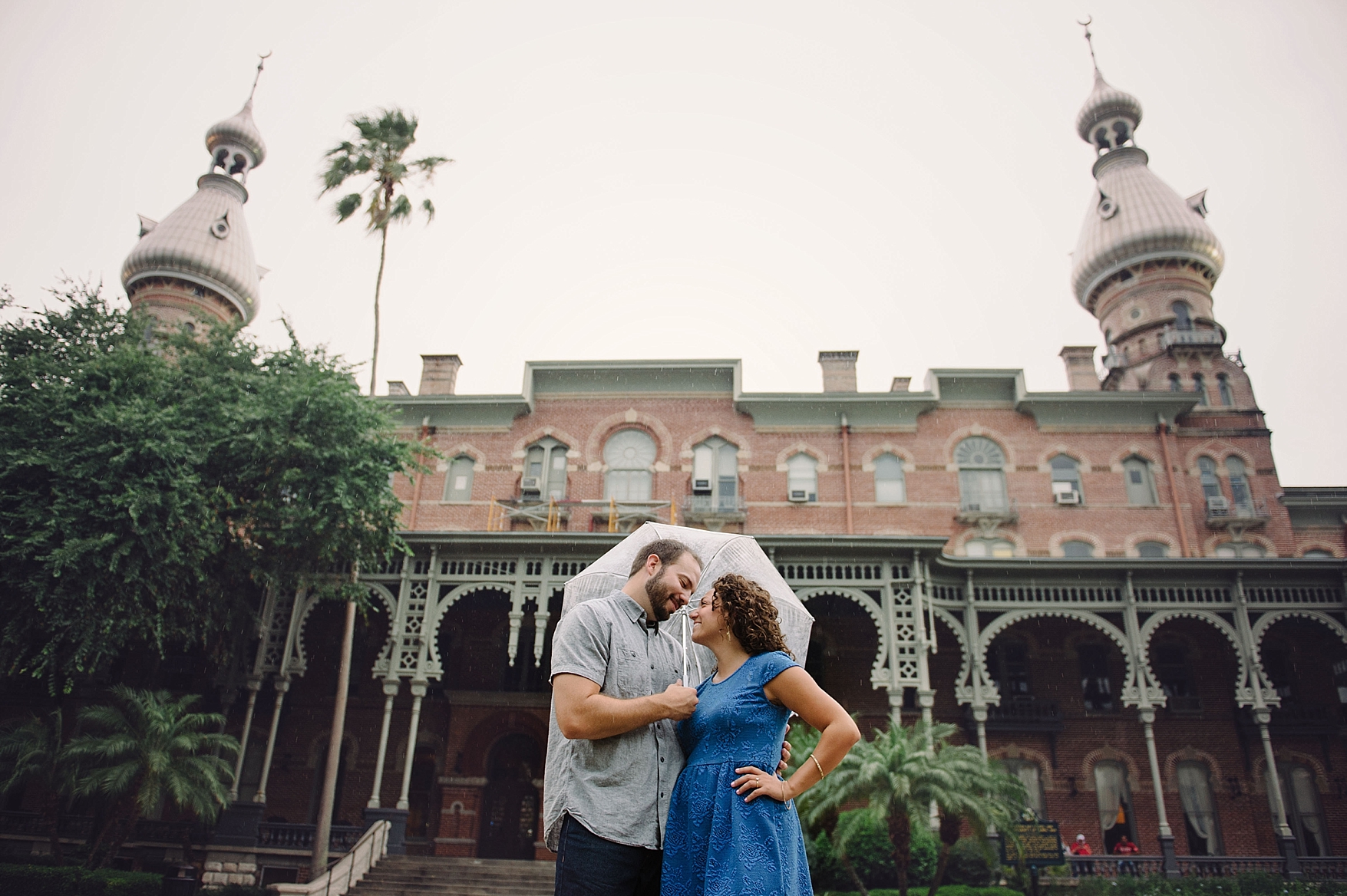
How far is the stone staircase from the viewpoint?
1522cm

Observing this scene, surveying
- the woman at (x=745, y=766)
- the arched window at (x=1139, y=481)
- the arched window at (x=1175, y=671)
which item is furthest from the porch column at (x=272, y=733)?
the arched window at (x=1139, y=481)

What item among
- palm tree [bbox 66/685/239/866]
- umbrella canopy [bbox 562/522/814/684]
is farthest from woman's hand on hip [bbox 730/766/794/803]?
palm tree [bbox 66/685/239/866]

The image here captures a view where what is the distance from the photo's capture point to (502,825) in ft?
67.7

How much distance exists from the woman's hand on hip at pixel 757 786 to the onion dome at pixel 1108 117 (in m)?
37.7

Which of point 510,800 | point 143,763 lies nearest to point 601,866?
point 143,763

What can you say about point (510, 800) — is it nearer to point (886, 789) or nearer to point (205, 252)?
point (886, 789)

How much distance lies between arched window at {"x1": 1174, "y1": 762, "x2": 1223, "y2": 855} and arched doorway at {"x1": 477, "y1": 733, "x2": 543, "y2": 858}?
48.5 ft

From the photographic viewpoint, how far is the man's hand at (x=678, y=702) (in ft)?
10.6

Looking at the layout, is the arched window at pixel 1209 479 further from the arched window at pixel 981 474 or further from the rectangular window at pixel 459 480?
the rectangular window at pixel 459 480

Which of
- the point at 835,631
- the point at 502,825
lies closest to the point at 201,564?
the point at 502,825

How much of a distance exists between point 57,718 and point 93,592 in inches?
120

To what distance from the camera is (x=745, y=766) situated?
328cm

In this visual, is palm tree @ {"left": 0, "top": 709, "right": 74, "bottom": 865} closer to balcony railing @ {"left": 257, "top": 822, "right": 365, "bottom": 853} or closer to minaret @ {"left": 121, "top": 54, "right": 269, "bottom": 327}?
balcony railing @ {"left": 257, "top": 822, "right": 365, "bottom": 853}

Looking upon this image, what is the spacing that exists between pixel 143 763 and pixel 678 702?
1543 cm
